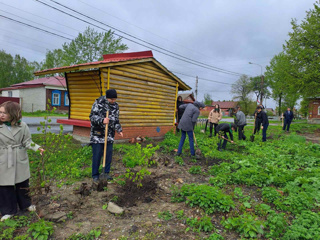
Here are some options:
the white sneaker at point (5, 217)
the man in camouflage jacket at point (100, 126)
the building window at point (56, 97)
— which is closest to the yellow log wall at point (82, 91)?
the man in camouflage jacket at point (100, 126)

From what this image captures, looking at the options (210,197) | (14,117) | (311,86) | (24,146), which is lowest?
(210,197)

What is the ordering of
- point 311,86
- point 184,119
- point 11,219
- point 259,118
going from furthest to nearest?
point 311,86, point 259,118, point 184,119, point 11,219

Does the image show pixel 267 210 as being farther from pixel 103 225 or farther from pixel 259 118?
pixel 259 118

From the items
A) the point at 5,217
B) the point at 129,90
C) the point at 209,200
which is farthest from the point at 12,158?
the point at 129,90

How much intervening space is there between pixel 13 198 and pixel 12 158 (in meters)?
0.62

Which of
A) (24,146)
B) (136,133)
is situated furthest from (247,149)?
(24,146)

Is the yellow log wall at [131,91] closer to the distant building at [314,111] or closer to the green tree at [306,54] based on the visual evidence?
the green tree at [306,54]

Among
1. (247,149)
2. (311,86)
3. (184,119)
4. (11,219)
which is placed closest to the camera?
(11,219)

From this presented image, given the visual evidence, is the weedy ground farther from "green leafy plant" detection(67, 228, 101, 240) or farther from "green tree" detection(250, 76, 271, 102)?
"green tree" detection(250, 76, 271, 102)

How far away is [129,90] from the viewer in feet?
27.9

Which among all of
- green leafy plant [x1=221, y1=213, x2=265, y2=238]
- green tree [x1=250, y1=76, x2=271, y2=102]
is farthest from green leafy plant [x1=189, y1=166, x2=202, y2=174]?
green tree [x1=250, y1=76, x2=271, y2=102]

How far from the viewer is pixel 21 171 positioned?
3047mm

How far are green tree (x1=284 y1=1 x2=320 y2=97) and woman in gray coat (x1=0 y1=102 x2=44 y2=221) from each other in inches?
773

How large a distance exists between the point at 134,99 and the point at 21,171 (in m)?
6.01
